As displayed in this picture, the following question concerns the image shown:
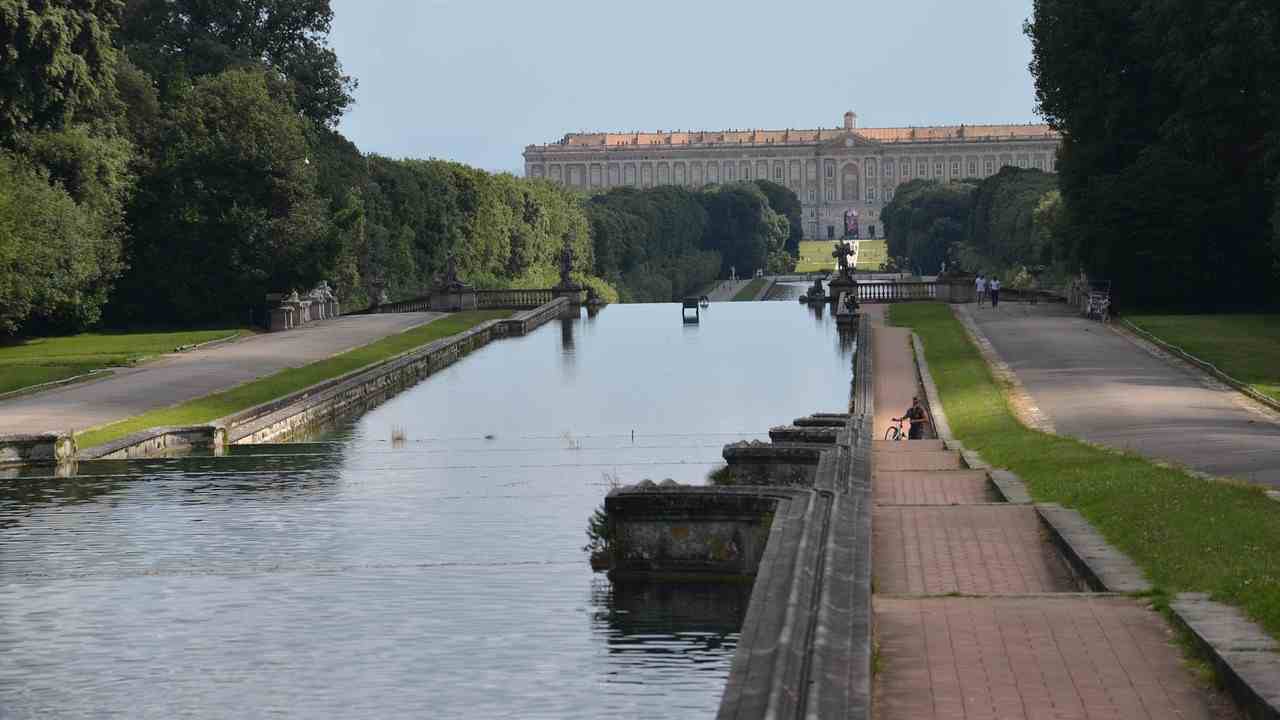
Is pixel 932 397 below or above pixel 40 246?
below

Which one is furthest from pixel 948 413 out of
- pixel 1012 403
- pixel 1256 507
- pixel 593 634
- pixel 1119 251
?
pixel 1119 251

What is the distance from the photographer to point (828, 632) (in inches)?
460

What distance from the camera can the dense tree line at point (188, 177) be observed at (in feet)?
179

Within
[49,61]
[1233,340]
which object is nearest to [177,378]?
[49,61]

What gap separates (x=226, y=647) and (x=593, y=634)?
3.10 m

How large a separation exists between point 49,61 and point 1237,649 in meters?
46.6

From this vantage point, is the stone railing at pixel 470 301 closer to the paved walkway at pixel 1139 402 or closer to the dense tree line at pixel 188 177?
the dense tree line at pixel 188 177

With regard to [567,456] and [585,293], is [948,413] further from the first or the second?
[585,293]

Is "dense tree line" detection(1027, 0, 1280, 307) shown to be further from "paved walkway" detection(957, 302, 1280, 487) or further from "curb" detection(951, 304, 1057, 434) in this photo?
"paved walkway" detection(957, 302, 1280, 487)

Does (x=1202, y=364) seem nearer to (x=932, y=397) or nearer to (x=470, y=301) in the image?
(x=932, y=397)

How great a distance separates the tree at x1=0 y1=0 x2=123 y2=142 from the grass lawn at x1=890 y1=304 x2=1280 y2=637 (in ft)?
99.5

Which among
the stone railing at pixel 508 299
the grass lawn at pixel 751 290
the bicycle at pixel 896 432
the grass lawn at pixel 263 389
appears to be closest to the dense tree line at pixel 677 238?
the grass lawn at pixel 751 290

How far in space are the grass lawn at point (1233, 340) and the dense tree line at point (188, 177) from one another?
28.3 metres

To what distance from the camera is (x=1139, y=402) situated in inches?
1401
